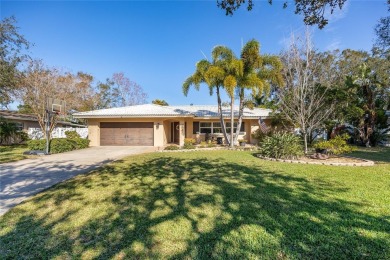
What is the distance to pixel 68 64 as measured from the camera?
25.9 m

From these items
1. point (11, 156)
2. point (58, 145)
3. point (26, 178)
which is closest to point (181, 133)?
point (58, 145)

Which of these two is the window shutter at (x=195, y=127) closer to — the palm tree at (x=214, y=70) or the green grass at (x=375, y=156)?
the palm tree at (x=214, y=70)

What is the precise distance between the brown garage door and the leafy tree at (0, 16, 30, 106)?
7.08 m

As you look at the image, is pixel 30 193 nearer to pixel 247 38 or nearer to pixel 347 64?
pixel 247 38

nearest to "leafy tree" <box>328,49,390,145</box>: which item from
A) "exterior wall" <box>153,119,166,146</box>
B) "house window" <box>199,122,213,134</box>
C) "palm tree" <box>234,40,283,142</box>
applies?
"palm tree" <box>234,40,283,142</box>

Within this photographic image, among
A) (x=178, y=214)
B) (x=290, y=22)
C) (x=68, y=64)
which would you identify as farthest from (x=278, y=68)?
(x=68, y=64)

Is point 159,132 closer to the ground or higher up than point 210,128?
closer to the ground

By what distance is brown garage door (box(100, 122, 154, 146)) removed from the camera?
61.6 feet

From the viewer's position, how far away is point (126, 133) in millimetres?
18922

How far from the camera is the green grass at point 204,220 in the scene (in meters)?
2.86

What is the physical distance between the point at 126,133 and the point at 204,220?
54.3 ft

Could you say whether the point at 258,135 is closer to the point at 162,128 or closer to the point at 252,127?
the point at 252,127

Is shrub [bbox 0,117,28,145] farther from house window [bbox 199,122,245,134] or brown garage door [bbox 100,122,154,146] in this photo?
house window [bbox 199,122,245,134]

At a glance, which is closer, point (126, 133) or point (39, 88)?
point (39, 88)
